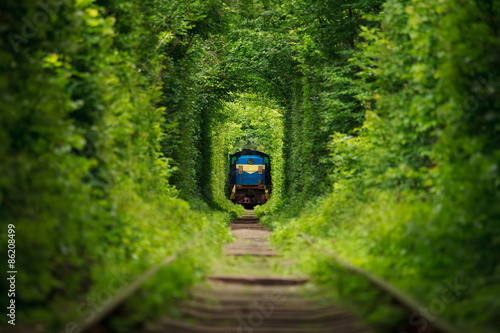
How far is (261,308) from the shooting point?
248 inches

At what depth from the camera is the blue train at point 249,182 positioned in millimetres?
38312

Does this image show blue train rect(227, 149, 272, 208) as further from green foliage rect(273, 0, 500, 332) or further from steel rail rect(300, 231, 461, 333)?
steel rail rect(300, 231, 461, 333)

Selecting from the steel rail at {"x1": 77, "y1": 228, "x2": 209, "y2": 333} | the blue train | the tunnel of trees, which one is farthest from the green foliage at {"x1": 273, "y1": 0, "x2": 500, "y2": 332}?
the blue train

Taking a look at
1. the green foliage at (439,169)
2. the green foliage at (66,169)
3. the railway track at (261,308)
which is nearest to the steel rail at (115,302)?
the railway track at (261,308)

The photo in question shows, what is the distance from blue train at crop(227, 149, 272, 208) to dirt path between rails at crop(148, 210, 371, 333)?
95.2ft

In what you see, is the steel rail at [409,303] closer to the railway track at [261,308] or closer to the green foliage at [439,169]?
the railway track at [261,308]

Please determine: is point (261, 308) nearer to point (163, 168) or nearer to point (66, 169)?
point (66, 169)

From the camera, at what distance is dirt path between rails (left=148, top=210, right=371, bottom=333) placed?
5.57 metres

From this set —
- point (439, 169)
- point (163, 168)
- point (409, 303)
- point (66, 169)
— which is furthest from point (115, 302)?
point (163, 168)

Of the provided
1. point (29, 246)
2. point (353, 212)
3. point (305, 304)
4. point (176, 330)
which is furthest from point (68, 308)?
point (353, 212)

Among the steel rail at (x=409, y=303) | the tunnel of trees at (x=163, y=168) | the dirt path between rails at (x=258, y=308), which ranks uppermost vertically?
the tunnel of trees at (x=163, y=168)

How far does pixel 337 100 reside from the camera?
1695 cm

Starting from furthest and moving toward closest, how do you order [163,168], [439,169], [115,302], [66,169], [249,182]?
[249,182]
[163,168]
[439,169]
[66,169]
[115,302]

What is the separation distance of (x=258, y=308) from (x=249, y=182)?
32.1m
